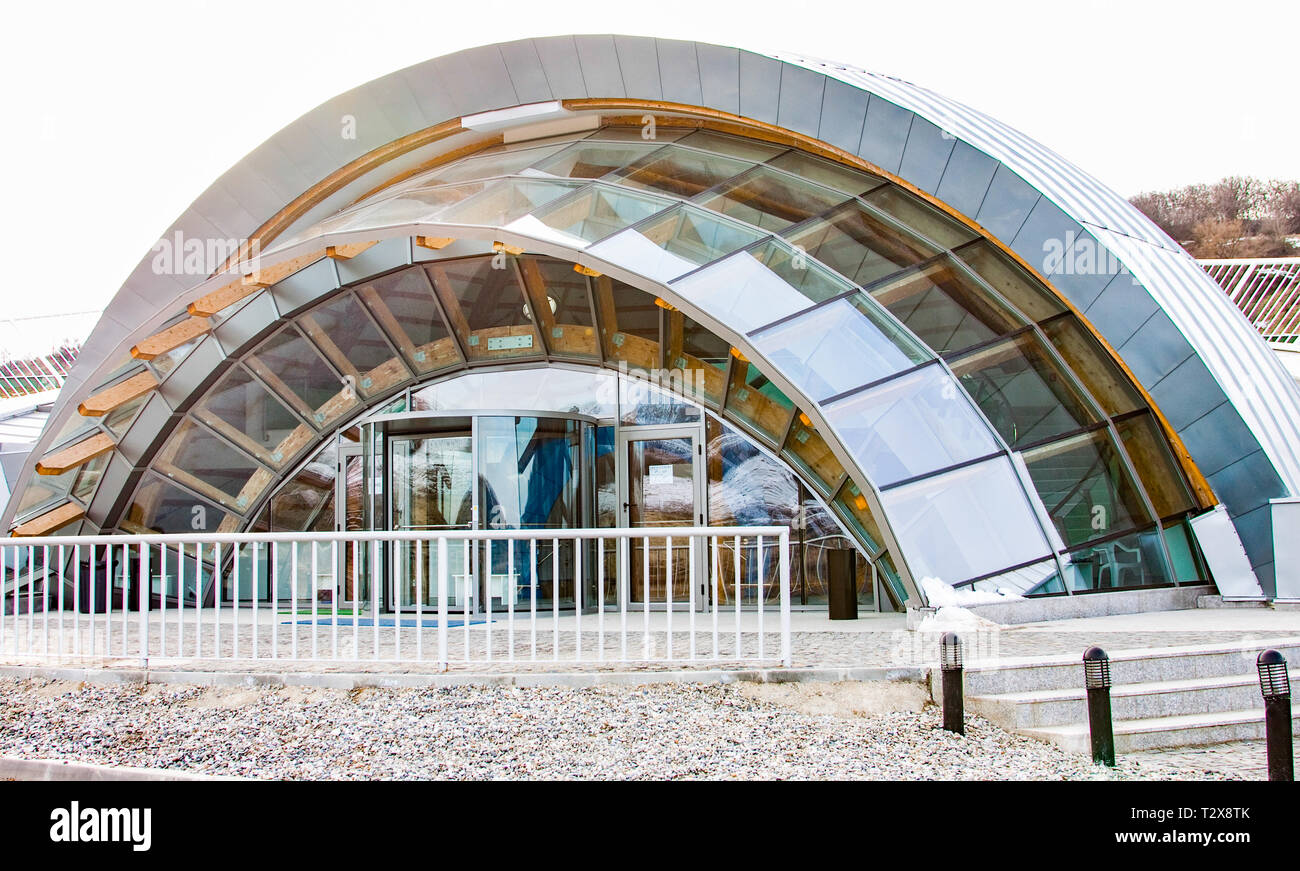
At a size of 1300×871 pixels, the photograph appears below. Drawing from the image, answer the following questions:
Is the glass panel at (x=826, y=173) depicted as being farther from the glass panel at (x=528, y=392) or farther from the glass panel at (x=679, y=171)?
the glass panel at (x=528, y=392)

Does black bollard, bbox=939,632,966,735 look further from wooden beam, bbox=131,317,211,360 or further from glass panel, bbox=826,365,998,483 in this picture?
wooden beam, bbox=131,317,211,360

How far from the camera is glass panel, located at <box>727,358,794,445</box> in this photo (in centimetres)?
1351

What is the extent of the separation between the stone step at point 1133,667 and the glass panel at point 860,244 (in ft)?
17.4

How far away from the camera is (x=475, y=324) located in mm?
15664

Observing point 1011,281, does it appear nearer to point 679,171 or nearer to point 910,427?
point 910,427

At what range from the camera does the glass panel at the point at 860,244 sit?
11.7m

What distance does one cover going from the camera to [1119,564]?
10.8 meters

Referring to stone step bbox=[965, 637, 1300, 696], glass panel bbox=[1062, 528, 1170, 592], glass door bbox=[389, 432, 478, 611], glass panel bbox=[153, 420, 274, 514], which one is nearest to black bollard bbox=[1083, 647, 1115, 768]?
stone step bbox=[965, 637, 1300, 696]

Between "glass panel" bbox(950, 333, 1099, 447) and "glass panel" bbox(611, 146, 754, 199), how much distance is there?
12.4 ft

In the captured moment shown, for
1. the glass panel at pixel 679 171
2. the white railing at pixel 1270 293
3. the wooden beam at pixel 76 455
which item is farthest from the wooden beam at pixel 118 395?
the white railing at pixel 1270 293

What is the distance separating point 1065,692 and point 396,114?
1131 centimetres

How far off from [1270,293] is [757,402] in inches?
614
